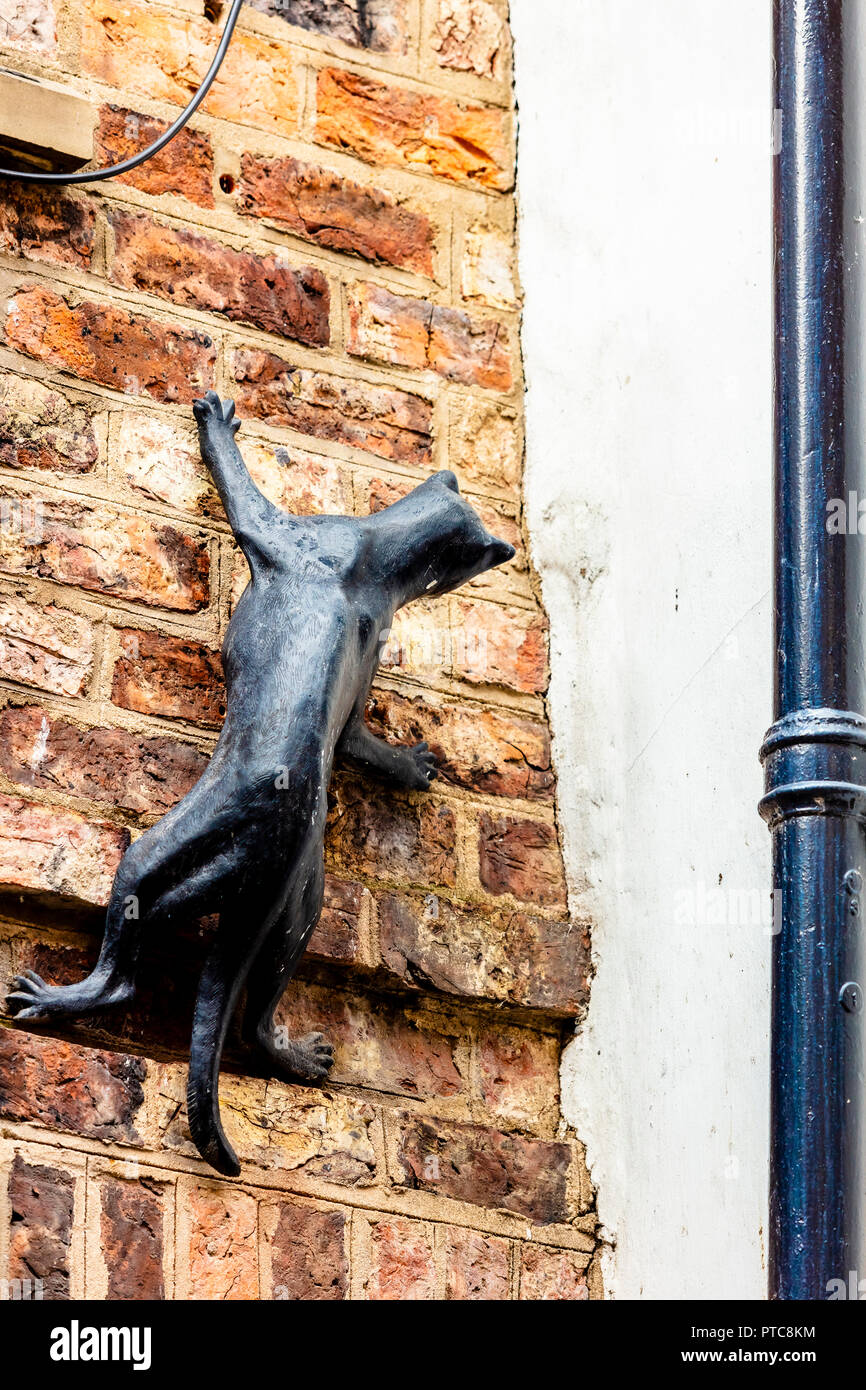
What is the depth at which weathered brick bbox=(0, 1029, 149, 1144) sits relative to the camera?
247cm

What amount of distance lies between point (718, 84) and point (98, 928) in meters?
1.36

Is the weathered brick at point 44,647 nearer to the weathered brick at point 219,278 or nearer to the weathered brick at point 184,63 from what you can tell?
the weathered brick at point 219,278

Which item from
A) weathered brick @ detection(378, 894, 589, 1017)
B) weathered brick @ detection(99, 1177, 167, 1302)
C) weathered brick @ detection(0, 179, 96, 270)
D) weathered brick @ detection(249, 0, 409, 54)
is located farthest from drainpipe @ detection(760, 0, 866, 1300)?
weathered brick @ detection(0, 179, 96, 270)

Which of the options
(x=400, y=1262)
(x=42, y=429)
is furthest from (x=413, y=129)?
(x=400, y=1262)

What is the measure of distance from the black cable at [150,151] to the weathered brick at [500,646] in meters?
0.71

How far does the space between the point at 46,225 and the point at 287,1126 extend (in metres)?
1.18

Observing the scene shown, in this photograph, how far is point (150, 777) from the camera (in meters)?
2.70

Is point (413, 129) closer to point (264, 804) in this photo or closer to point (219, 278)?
point (219, 278)

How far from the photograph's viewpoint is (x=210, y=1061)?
2516mm

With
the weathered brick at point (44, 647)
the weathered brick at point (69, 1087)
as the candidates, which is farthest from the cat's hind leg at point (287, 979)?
the weathered brick at point (44, 647)

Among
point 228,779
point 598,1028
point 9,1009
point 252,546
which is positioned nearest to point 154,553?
point 252,546

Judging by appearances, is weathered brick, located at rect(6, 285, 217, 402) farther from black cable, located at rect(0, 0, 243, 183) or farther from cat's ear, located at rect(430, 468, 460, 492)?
cat's ear, located at rect(430, 468, 460, 492)

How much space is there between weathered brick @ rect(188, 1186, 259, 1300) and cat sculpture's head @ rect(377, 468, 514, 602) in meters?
0.76
